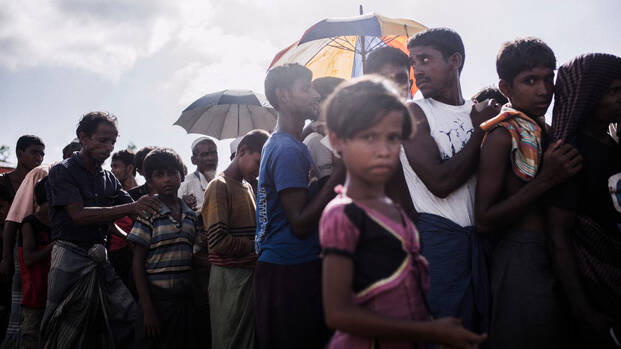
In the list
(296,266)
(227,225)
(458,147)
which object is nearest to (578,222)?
(458,147)

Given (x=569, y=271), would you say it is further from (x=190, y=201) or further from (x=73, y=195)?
(x=190, y=201)

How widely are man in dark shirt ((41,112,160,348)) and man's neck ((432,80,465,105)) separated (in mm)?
2422

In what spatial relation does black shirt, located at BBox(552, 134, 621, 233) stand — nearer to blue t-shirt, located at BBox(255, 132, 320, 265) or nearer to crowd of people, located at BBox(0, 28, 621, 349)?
crowd of people, located at BBox(0, 28, 621, 349)

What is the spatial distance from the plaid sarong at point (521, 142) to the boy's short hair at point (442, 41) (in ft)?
2.05

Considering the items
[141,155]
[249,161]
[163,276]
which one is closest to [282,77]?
[249,161]

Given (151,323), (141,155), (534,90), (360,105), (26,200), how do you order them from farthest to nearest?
(141,155)
(26,200)
(151,323)
(534,90)
(360,105)

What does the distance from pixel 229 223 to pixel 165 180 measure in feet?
2.40

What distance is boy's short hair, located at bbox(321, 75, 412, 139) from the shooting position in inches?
56.1

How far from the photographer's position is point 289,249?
2338mm

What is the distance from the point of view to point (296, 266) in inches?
91.5

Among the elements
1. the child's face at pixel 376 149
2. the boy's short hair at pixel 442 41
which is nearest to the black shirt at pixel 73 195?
the boy's short hair at pixel 442 41

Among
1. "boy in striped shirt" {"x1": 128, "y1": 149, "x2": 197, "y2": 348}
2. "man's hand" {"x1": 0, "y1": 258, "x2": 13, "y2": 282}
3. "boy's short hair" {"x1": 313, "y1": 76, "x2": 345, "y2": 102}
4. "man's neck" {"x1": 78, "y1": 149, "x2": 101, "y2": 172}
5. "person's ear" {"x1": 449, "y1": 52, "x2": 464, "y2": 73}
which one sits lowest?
"man's hand" {"x1": 0, "y1": 258, "x2": 13, "y2": 282}

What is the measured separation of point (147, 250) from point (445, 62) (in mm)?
2670

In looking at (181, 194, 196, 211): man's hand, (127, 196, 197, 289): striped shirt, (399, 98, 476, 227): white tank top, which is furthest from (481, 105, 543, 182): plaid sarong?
(181, 194, 196, 211): man's hand
